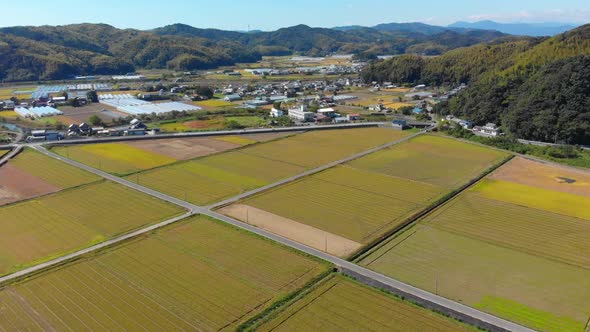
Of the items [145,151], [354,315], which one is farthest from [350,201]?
[145,151]

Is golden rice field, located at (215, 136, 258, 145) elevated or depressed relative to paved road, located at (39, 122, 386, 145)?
depressed

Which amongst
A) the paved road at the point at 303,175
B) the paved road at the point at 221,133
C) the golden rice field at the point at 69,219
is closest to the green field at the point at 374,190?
the paved road at the point at 303,175

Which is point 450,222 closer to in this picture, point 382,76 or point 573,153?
point 573,153

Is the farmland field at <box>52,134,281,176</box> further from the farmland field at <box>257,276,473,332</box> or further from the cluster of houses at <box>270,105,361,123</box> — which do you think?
the farmland field at <box>257,276,473,332</box>

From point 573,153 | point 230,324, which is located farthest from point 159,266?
point 573,153

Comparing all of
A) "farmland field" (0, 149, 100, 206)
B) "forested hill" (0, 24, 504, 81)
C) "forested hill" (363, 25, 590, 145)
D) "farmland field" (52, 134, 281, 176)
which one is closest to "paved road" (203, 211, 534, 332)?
"farmland field" (0, 149, 100, 206)

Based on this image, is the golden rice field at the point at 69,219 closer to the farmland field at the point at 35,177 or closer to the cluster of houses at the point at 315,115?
the farmland field at the point at 35,177

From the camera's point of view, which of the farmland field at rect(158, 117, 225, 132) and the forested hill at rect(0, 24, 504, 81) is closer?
the farmland field at rect(158, 117, 225, 132)
